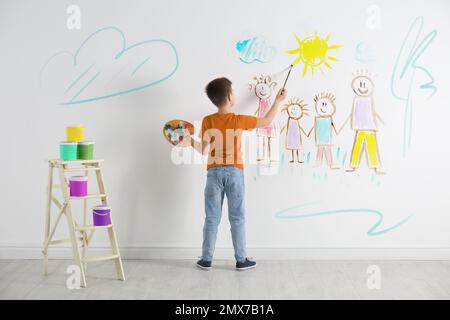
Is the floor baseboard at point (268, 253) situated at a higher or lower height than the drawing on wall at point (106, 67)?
lower

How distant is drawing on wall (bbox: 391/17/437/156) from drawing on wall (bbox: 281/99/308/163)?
22.4 inches

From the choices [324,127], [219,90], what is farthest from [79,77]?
[324,127]

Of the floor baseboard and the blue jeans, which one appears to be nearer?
the blue jeans

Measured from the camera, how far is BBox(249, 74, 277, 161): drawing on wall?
133 inches

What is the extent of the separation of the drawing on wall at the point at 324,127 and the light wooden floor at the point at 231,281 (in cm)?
65

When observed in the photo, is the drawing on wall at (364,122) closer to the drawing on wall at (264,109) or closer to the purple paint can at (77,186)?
the drawing on wall at (264,109)

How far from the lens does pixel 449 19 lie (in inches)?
132

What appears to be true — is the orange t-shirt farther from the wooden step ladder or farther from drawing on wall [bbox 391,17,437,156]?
drawing on wall [bbox 391,17,437,156]

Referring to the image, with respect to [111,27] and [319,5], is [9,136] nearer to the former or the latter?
[111,27]

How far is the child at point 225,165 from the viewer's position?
3.22 meters

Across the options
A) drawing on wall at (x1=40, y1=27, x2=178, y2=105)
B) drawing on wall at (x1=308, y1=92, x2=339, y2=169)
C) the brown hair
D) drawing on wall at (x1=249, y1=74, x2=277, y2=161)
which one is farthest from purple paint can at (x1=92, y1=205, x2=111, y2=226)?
drawing on wall at (x1=308, y1=92, x2=339, y2=169)

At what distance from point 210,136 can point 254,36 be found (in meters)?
0.66

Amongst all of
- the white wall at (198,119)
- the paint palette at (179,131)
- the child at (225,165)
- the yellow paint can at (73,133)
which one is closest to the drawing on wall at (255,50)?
the white wall at (198,119)

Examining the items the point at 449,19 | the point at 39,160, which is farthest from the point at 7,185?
the point at 449,19
